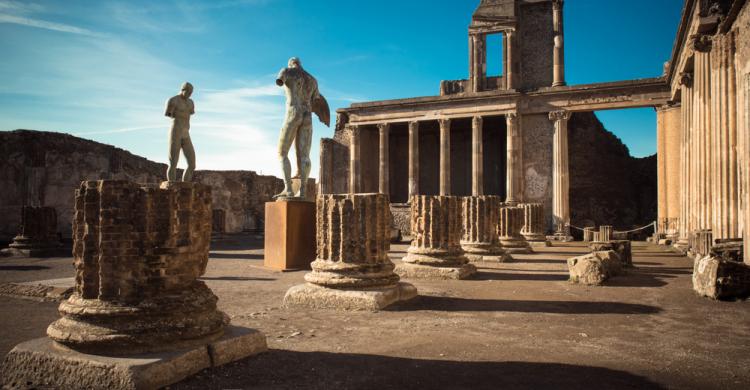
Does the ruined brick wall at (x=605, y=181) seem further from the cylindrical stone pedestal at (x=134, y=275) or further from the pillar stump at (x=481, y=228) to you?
the cylindrical stone pedestal at (x=134, y=275)

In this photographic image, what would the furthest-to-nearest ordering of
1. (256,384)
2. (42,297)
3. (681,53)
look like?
(681,53)
(42,297)
(256,384)

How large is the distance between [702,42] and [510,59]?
13481 millimetres

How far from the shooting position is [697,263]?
7.16 metres

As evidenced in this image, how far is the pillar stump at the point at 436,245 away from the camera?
8391 millimetres

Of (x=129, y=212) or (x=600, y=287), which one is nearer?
(x=129, y=212)

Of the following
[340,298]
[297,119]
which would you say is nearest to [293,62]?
[297,119]

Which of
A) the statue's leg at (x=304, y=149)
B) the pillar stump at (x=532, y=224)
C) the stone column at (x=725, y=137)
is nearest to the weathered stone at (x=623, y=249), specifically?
the stone column at (x=725, y=137)

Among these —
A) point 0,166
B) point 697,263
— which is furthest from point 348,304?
point 0,166

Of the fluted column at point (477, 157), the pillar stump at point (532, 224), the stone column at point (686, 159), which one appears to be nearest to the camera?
the stone column at point (686, 159)

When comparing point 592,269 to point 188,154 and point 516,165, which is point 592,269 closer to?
point 188,154

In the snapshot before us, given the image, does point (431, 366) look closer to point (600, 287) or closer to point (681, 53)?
point (600, 287)

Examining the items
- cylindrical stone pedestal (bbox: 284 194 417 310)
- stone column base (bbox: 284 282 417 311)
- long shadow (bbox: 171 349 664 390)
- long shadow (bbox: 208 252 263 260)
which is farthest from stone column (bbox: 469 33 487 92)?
long shadow (bbox: 171 349 664 390)

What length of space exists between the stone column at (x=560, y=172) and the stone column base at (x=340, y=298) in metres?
18.5

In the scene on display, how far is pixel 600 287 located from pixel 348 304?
4.18m
